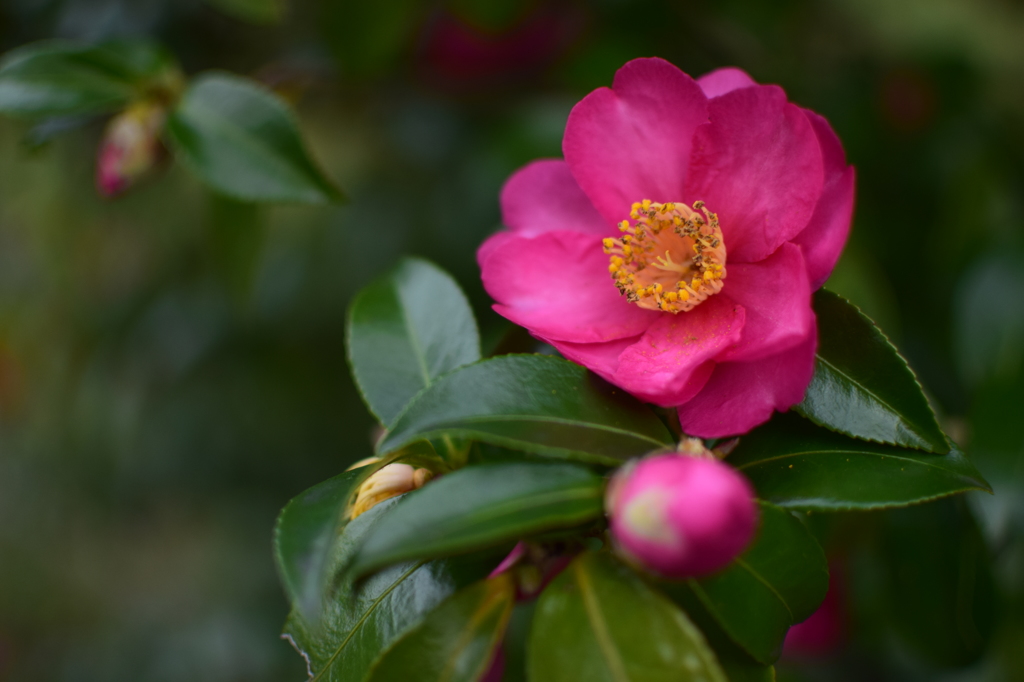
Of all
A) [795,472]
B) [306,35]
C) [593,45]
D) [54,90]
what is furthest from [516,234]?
[306,35]

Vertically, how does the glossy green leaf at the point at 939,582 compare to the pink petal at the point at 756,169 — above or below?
below

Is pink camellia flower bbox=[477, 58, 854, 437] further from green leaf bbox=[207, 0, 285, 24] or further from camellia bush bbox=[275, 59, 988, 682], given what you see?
green leaf bbox=[207, 0, 285, 24]

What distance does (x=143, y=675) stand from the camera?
206cm

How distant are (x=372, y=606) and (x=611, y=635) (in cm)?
18

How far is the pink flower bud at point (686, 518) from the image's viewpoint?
15.9 inches

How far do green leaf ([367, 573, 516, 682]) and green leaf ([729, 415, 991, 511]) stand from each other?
0.21 meters

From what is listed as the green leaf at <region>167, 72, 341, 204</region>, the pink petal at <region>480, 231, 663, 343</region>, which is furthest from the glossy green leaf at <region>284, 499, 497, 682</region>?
the green leaf at <region>167, 72, 341, 204</region>

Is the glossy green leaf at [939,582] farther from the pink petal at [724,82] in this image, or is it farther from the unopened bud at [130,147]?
the unopened bud at [130,147]

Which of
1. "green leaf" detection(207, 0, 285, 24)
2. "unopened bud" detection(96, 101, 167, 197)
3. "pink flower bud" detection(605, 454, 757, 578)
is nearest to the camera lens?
"pink flower bud" detection(605, 454, 757, 578)

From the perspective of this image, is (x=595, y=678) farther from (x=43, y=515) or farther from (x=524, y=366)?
(x=43, y=515)

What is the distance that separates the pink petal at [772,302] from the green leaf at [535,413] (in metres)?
0.09

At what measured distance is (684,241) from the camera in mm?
730

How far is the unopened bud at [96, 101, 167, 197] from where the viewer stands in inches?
38.4

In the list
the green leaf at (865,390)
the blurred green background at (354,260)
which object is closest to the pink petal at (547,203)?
the green leaf at (865,390)
